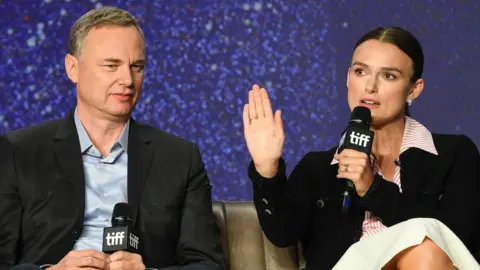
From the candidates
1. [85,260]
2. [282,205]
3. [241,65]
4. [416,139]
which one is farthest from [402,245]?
[241,65]

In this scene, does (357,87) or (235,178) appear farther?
(235,178)

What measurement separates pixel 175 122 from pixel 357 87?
3.34 feet

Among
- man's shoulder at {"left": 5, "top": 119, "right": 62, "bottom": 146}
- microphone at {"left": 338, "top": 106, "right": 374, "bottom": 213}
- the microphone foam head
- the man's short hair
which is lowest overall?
the microphone foam head

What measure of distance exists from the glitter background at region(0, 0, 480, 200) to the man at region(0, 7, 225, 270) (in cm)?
73

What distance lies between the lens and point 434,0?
3.50 m

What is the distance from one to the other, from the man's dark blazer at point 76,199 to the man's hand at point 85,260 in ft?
0.64

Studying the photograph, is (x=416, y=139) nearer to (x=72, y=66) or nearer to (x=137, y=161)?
(x=137, y=161)

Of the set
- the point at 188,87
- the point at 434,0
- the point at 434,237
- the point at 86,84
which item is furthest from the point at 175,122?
the point at 434,237

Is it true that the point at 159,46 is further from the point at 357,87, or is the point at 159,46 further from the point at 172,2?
the point at 357,87

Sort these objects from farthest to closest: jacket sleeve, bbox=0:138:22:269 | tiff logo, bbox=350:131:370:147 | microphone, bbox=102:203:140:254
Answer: jacket sleeve, bbox=0:138:22:269 < tiff logo, bbox=350:131:370:147 < microphone, bbox=102:203:140:254

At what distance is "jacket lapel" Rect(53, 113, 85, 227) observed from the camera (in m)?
2.50

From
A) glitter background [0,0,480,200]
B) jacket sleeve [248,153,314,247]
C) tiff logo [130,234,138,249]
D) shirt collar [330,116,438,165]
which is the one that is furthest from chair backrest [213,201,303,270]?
tiff logo [130,234,138,249]

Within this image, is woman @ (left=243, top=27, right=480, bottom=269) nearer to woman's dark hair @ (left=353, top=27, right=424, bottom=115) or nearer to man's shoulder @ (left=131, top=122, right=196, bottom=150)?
woman's dark hair @ (left=353, top=27, right=424, bottom=115)

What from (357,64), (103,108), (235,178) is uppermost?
(357,64)
